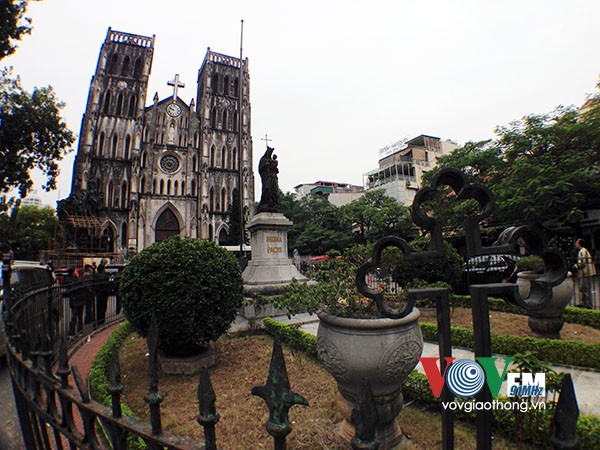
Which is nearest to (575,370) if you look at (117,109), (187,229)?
(187,229)

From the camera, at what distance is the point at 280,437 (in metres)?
1.09

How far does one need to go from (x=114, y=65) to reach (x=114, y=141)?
9.94 m

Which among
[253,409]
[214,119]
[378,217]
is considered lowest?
[253,409]

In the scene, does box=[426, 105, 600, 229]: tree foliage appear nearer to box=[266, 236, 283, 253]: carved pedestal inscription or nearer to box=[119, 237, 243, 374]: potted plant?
box=[266, 236, 283, 253]: carved pedestal inscription

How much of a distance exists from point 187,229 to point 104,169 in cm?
1087

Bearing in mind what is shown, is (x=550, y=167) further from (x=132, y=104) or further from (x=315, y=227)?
(x=132, y=104)

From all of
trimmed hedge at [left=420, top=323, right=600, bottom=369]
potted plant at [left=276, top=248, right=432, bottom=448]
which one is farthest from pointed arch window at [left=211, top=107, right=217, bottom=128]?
potted plant at [left=276, top=248, right=432, bottom=448]

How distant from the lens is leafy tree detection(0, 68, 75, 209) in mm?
15938

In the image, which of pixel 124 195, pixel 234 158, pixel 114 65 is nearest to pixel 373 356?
pixel 124 195

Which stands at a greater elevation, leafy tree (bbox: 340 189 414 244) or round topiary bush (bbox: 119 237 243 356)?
leafy tree (bbox: 340 189 414 244)

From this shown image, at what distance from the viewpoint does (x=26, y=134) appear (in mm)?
16812

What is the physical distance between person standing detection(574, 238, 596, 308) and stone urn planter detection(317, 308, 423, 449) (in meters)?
7.69

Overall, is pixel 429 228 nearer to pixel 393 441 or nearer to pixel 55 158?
pixel 393 441

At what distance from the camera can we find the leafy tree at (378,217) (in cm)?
2573
